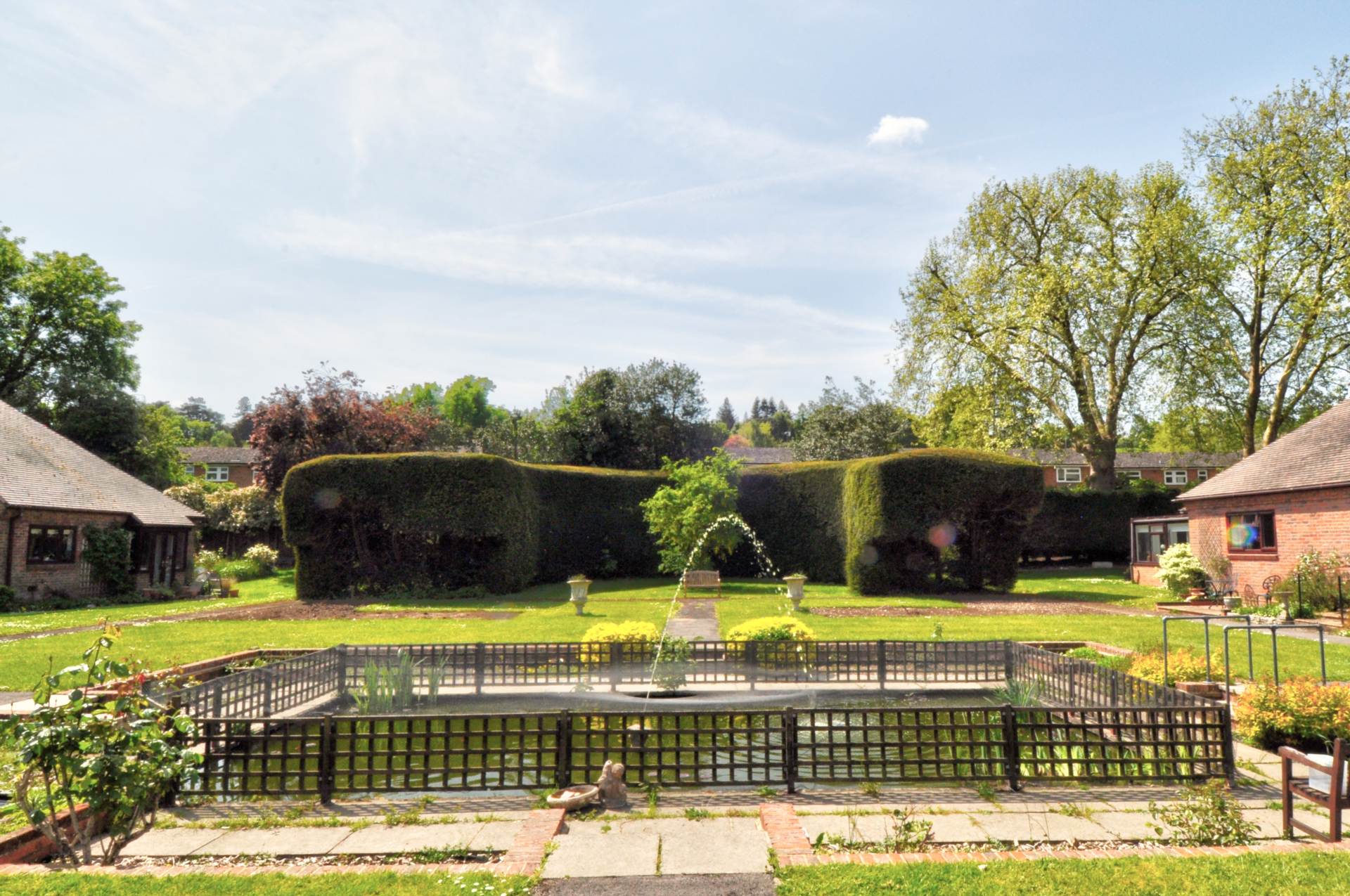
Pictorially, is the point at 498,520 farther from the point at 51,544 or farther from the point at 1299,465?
the point at 1299,465

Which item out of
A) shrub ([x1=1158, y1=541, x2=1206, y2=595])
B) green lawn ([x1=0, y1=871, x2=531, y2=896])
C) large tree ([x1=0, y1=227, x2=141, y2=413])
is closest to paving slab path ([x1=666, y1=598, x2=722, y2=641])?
green lawn ([x1=0, y1=871, x2=531, y2=896])

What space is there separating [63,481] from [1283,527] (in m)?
36.0

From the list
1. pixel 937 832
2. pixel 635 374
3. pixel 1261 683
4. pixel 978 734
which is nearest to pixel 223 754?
pixel 937 832

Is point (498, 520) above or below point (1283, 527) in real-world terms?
above

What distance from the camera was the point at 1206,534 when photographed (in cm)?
2383

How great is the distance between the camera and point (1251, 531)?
2181cm

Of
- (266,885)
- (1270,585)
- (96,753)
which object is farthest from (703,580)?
(96,753)

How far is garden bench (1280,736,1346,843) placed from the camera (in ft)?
15.6

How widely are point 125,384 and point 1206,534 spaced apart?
159 feet

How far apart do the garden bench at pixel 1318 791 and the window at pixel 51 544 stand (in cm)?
2860

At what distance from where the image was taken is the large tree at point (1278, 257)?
27.8 meters

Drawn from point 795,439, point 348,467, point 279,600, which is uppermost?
point 795,439

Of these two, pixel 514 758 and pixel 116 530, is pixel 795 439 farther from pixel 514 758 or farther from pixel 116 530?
pixel 514 758

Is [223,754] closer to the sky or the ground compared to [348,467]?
closer to the ground
